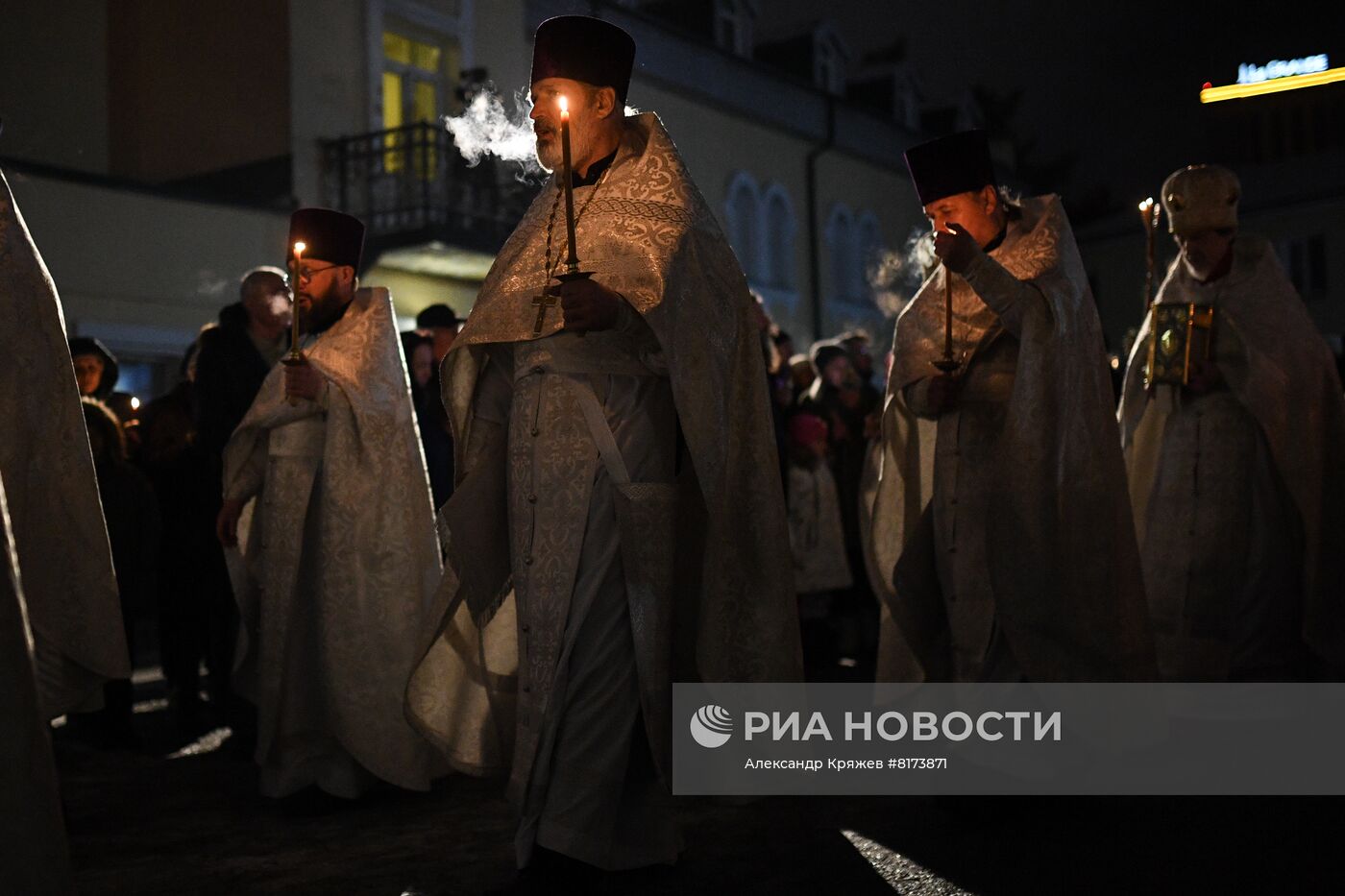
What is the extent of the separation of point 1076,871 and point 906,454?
85.4 inches

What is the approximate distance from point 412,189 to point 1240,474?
12998 millimetres

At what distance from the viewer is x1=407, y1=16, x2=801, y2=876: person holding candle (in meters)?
4.32

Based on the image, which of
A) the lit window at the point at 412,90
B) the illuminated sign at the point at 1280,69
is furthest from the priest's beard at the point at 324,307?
the lit window at the point at 412,90

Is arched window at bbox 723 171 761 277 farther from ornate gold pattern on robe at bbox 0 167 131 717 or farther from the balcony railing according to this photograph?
ornate gold pattern on robe at bbox 0 167 131 717

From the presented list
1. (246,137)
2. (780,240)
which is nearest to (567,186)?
(246,137)

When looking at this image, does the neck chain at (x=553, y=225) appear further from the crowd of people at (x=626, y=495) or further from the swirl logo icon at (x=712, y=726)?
the swirl logo icon at (x=712, y=726)

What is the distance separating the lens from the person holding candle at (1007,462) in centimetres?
565

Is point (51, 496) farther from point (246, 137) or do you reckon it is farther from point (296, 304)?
point (246, 137)

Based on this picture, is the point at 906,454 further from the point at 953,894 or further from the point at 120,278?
the point at 120,278

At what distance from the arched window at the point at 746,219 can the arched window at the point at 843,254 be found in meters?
2.45

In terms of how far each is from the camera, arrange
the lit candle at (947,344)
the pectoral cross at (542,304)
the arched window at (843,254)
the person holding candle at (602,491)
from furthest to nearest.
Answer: the arched window at (843,254) < the lit candle at (947,344) < the pectoral cross at (542,304) < the person holding candle at (602,491)

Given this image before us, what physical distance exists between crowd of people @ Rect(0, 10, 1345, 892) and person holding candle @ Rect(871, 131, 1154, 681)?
14mm

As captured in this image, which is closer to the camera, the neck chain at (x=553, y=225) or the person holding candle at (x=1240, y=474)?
the neck chain at (x=553, y=225)

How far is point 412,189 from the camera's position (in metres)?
18.8
